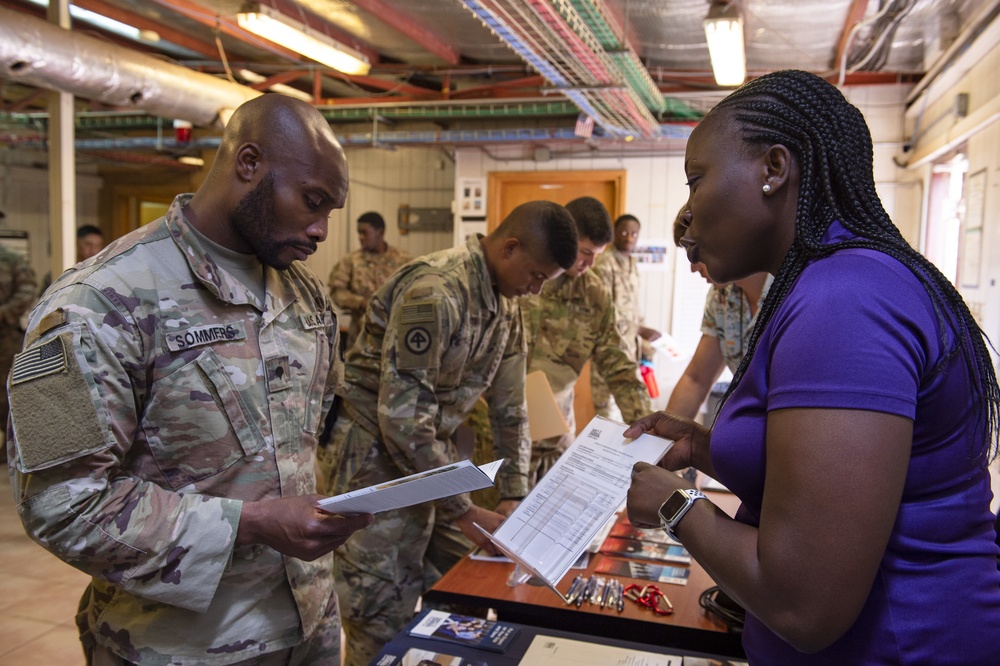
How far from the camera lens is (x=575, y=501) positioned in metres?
1.57

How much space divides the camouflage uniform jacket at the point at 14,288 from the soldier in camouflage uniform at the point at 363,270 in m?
2.43

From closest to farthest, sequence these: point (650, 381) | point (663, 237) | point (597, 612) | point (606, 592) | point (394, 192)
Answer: point (597, 612), point (606, 592), point (650, 381), point (663, 237), point (394, 192)

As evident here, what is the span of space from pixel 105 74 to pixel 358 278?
327 cm

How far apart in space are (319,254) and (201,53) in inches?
105

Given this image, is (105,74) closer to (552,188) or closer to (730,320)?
(730,320)

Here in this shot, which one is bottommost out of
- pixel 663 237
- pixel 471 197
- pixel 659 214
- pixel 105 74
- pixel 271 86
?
pixel 663 237

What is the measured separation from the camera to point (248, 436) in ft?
4.78

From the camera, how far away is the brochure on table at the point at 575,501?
1474 millimetres

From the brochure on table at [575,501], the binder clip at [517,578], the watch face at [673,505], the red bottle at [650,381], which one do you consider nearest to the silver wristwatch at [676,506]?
the watch face at [673,505]

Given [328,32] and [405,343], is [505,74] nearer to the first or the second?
[328,32]

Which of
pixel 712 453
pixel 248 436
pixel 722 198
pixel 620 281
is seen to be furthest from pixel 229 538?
pixel 620 281

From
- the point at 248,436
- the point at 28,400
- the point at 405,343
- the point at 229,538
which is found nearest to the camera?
the point at 28,400

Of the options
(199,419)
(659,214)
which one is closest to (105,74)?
(199,419)

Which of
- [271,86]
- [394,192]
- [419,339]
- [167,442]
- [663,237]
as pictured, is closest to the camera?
[167,442]
